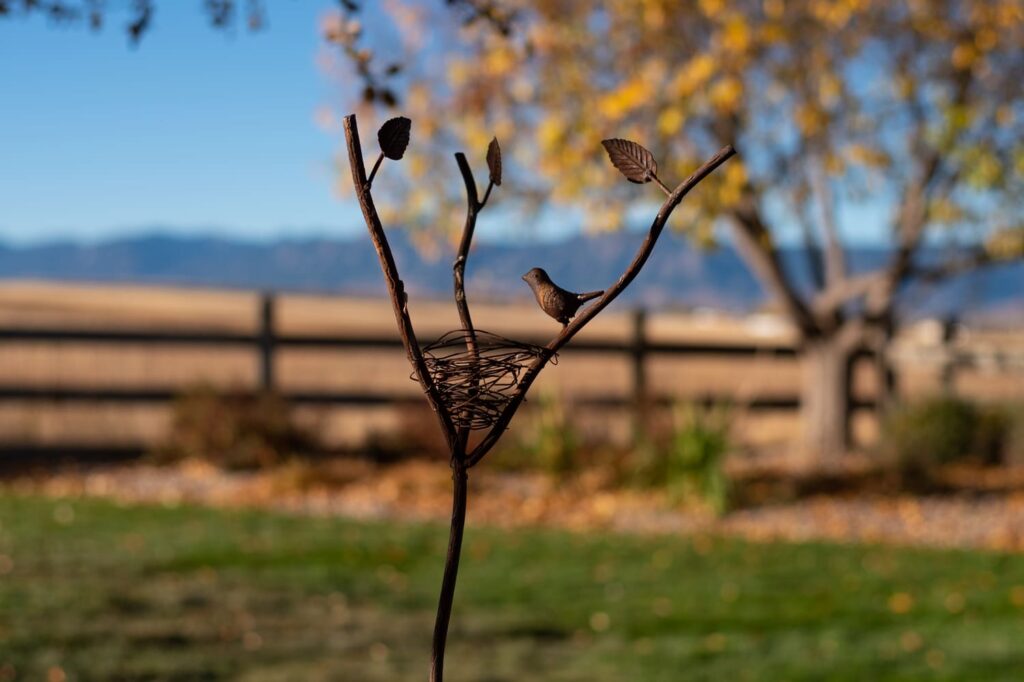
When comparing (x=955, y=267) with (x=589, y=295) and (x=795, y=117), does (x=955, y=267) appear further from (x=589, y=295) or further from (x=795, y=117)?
(x=589, y=295)

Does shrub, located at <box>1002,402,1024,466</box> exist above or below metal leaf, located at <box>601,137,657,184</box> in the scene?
below

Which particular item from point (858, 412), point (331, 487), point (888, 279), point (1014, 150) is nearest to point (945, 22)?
point (1014, 150)

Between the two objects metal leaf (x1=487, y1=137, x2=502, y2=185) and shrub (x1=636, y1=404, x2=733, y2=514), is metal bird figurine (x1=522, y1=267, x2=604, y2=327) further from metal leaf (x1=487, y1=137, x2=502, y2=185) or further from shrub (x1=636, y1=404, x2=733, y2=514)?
shrub (x1=636, y1=404, x2=733, y2=514)

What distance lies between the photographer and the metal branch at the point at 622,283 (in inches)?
44.5

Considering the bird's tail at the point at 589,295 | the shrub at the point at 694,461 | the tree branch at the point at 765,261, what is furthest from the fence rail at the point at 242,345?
the bird's tail at the point at 589,295

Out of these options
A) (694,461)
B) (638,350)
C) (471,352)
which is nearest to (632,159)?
(471,352)

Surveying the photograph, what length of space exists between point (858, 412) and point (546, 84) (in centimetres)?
569

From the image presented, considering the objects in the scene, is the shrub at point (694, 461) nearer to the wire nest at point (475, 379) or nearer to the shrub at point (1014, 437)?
the shrub at point (1014, 437)

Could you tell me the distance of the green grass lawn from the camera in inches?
198

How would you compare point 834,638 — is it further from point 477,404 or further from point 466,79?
point 466,79

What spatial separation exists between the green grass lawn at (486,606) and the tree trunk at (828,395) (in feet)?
14.6

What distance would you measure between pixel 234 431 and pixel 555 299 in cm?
996

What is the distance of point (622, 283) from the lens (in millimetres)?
1149

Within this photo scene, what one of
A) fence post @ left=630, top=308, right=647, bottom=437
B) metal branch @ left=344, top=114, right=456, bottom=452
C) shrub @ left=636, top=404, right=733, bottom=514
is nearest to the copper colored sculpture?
metal branch @ left=344, top=114, right=456, bottom=452
